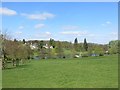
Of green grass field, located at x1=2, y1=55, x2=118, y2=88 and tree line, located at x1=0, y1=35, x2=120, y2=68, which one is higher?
tree line, located at x1=0, y1=35, x2=120, y2=68

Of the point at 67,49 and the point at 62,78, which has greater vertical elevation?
the point at 67,49

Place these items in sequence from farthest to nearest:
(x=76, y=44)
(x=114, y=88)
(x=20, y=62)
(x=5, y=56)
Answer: (x=76, y=44) < (x=20, y=62) < (x=5, y=56) < (x=114, y=88)

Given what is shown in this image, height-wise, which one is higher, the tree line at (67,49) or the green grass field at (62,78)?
the tree line at (67,49)

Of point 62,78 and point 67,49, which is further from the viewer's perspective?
point 67,49

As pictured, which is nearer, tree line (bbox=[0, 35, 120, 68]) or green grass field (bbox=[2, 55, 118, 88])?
green grass field (bbox=[2, 55, 118, 88])

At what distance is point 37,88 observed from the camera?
13.6m

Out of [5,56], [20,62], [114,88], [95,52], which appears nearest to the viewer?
[114,88]

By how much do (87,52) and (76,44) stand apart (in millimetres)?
7410

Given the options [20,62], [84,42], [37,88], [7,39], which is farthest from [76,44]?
[37,88]

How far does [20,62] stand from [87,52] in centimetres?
3992

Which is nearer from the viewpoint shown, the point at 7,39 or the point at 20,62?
the point at 7,39

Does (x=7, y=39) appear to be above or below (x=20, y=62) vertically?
above

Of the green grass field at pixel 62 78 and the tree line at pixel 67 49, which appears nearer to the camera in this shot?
the green grass field at pixel 62 78

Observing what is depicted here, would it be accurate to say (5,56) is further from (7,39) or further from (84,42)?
(84,42)
